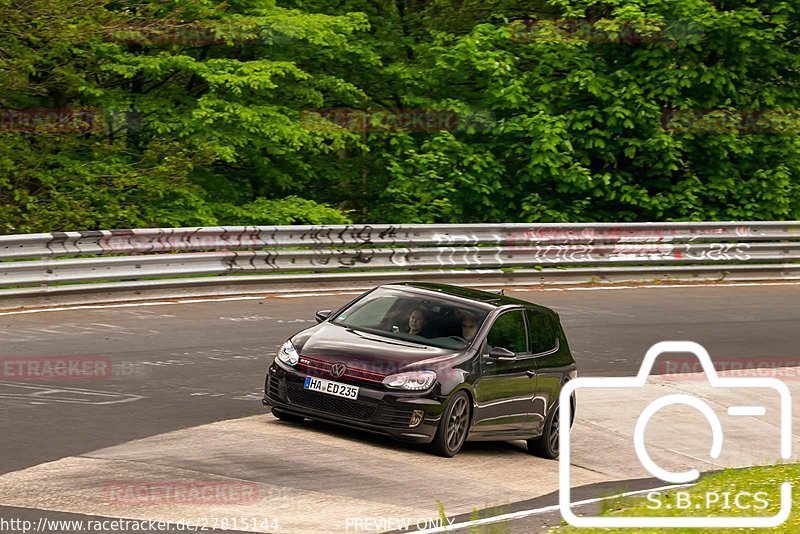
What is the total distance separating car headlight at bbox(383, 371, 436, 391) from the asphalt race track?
595 millimetres

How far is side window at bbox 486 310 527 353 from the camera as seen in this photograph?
1302 cm

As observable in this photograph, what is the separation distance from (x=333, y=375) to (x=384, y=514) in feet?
8.49

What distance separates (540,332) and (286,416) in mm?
2786

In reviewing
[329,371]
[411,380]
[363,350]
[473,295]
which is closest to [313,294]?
[473,295]

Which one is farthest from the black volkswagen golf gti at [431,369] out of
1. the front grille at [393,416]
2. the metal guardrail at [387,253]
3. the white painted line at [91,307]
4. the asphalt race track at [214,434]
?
the metal guardrail at [387,253]

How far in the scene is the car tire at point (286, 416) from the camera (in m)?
12.6

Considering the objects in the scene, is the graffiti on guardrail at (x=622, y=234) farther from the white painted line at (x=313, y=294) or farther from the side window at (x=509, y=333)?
the side window at (x=509, y=333)

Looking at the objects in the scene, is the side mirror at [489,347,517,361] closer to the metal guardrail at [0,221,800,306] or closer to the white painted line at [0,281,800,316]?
the white painted line at [0,281,800,316]

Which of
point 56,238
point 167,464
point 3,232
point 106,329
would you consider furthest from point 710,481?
point 3,232

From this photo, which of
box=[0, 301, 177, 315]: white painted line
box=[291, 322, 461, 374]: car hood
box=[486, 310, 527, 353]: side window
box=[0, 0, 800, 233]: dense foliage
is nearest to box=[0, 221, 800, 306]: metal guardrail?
box=[0, 301, 177, 315]: white painted line

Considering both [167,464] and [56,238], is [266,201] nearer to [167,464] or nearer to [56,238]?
[56,238]

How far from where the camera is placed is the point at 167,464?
10570mm

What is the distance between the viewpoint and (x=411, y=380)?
11977mm

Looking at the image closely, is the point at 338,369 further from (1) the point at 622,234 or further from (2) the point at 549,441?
(1) the point at 622,234
